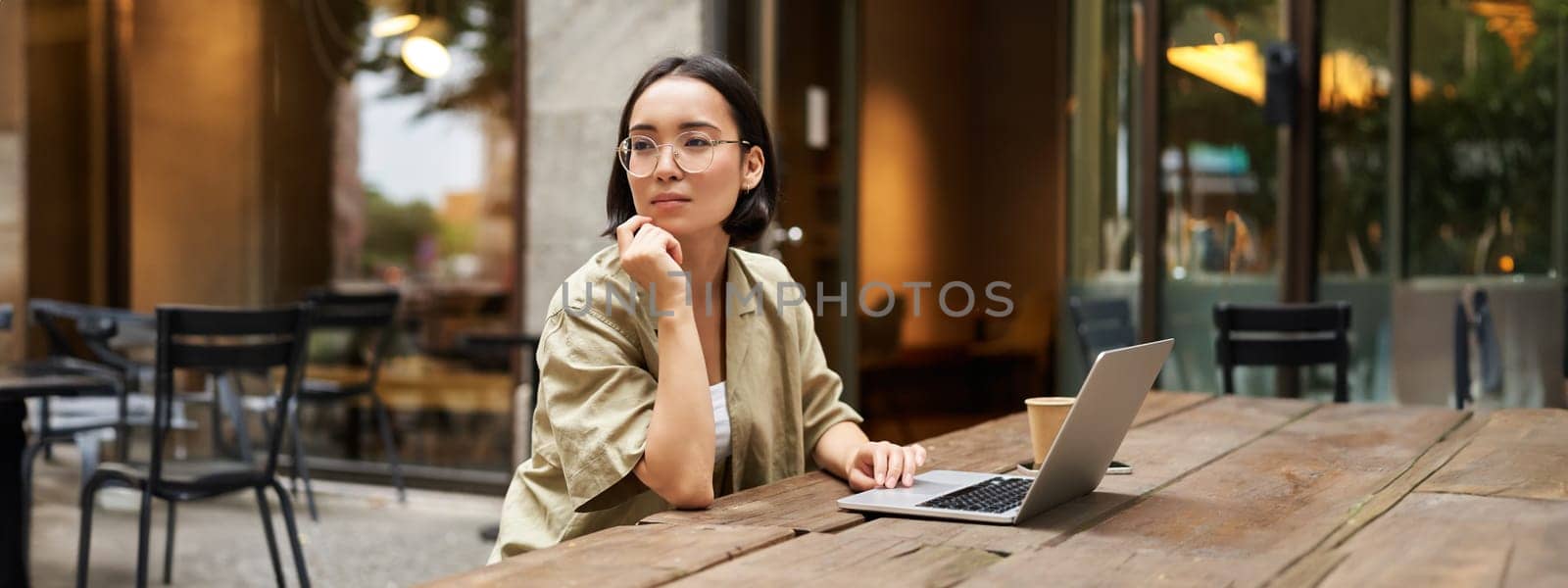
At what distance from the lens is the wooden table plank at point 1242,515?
1.18m

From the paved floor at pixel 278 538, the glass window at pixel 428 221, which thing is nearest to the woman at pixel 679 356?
the paved floor at pixel 278 538

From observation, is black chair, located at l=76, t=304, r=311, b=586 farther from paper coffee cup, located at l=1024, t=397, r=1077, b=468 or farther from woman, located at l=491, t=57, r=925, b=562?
paper coffee cup, located at l=1024, t=397, r=1077, b=468

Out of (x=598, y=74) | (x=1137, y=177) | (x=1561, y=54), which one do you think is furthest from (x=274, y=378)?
(x=1561, y=54)

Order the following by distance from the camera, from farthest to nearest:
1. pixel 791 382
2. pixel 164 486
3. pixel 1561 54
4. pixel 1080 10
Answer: pixel 1080 10
pixel 1561 54
pixel 164 486
pixel 791 382

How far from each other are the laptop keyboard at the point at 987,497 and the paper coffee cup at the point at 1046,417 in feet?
0.35

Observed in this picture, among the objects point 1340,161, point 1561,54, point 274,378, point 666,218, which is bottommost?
point 274,378

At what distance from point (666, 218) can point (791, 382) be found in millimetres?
331

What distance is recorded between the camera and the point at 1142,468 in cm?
181

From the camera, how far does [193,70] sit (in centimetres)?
643

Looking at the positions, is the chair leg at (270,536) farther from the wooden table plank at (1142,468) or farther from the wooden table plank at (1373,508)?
the wooden table plank at (1373,508)

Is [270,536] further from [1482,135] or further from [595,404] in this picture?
[1482,135]

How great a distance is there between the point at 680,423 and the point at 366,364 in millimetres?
4925

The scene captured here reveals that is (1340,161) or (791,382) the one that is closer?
(791,382)

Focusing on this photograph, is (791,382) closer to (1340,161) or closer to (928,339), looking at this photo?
(1340,161)
